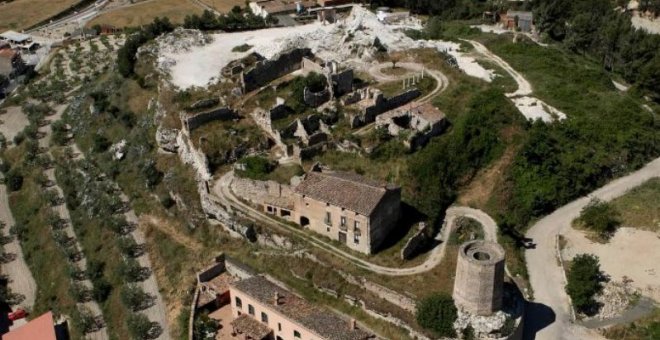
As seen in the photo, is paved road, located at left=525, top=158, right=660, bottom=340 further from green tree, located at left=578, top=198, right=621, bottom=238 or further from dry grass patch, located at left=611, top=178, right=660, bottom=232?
green tree, located at left=578, top=198, right=621, bottom=238

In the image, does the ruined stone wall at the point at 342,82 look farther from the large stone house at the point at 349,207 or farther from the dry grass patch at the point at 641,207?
the dry grass patch at the point at 641,207

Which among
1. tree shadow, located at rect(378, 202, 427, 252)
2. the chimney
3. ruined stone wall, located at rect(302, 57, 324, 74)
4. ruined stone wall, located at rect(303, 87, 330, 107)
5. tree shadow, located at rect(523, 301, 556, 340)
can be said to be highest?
ruined stone wall, located at rect(302, 57, 324, 74)

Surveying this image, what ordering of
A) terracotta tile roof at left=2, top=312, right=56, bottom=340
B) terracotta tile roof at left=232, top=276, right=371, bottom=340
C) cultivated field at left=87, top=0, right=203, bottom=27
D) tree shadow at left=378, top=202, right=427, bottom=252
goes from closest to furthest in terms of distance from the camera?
terracotta tile roof at left=232, top=276, right=371, bottom=340, tree shadow at left=378, top=202, right=427, bottom=252, terracotta tile roof at left=2, top=312, right=56, bottom=340, cultivated field at left=87, top=0, right=203, bottom=27

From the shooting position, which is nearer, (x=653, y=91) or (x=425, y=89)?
(x=425, y=89)

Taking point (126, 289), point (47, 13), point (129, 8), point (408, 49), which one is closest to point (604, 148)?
point (408, 49)

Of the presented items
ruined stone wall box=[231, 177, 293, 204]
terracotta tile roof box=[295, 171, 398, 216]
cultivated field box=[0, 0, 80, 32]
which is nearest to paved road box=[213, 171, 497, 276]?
ruined stone wall box=[231, 177, 293, 204]

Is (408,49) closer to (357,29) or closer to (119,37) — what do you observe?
(357,29)
